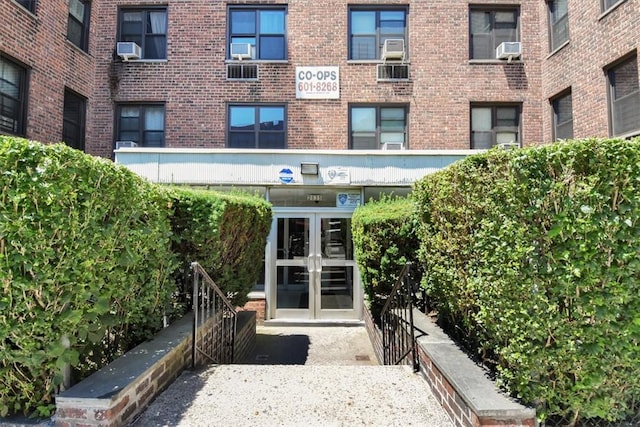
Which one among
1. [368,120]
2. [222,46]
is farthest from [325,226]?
[222,46]

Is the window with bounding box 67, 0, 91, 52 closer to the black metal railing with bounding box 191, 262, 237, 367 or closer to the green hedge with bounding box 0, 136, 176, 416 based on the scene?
the black metal railing with bounding box 191, 262, 237, 367

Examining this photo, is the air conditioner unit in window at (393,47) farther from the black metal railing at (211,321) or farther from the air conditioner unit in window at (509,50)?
the black metal railing at (211,321)

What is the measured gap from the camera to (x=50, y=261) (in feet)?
8.39

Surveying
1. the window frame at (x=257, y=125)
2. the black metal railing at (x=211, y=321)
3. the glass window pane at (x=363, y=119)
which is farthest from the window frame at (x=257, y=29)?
the black metal railing at (x=211, y=321)

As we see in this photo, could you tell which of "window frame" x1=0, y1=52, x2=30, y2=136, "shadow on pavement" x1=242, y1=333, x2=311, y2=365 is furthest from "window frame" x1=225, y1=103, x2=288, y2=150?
"shadow on pavement" x1=242, y1=333, x2=311, y2=365

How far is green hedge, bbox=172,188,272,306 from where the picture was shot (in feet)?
15.6

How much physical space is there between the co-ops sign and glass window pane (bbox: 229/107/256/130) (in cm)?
129

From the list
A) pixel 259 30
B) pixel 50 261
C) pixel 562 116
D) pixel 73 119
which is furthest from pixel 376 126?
pixel 50 261

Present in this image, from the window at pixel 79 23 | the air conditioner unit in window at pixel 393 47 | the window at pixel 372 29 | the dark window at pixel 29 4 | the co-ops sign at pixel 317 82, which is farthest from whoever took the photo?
the window at pixel 372 29

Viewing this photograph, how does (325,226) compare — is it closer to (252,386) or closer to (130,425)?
(252,386)

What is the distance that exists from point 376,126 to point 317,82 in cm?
189

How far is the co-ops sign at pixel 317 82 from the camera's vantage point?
9922 millimetres

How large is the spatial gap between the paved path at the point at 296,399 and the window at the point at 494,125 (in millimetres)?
7635

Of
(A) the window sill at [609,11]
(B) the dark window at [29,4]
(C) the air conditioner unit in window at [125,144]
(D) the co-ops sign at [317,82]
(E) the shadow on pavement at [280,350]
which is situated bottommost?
(E) the shadow on pavement at [280,350]
